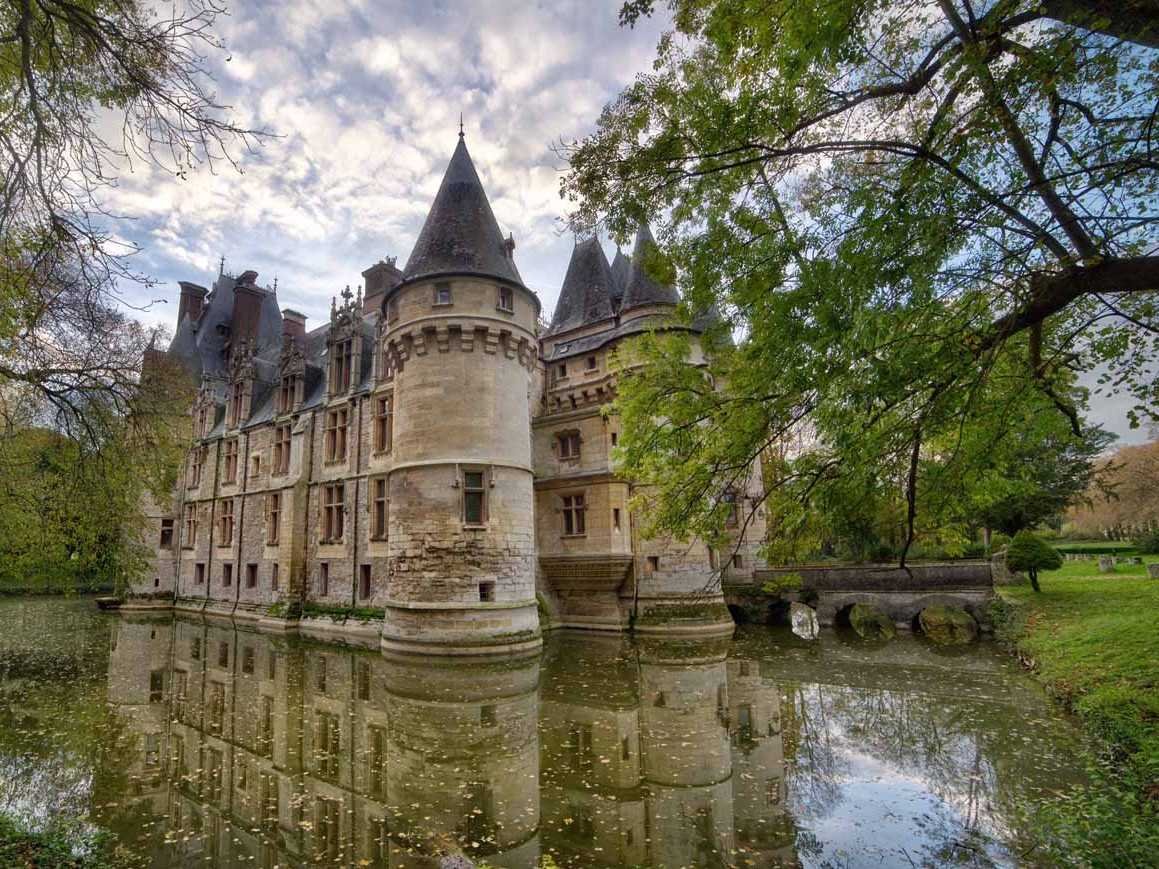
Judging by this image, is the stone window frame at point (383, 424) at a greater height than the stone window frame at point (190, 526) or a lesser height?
greater

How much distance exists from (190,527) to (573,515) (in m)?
19.4

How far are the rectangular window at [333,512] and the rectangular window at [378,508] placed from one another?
188cm

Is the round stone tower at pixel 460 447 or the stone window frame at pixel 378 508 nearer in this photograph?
the round stone tower at pixel 460 447

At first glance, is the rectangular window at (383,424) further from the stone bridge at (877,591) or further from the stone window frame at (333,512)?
the stone bridge at (877,591)

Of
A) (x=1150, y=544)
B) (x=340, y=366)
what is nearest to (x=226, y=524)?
(x=340, y=366)

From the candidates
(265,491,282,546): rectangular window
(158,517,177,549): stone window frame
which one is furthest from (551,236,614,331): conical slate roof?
(158,517,177,549): stone window frame

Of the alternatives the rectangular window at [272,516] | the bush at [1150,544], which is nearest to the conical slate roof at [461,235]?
the rectangular window at [272,516]

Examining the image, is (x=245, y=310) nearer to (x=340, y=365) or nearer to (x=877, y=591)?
(x=340, y=365)

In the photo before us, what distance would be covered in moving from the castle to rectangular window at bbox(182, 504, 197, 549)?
10 cm

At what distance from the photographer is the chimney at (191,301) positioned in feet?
116

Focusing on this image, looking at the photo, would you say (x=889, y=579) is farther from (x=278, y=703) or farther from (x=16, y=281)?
(x=16, y=281)

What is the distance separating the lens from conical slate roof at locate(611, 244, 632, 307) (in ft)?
81.1

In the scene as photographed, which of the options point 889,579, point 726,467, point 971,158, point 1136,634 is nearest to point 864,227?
point 971,158

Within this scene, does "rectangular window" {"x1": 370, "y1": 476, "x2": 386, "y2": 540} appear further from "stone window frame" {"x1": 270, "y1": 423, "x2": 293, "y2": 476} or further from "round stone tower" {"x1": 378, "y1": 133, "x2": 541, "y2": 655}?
"stone window frame" {"x1": 270, "y1": 423, "x2": 293, "y2": 476}
